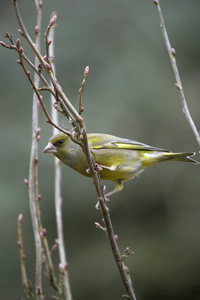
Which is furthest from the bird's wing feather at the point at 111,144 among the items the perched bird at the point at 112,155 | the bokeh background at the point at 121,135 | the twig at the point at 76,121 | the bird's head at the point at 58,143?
the bokeh background at the point at 121,135

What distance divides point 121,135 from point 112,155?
11.0 feet

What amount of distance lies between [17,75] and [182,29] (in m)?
3.51

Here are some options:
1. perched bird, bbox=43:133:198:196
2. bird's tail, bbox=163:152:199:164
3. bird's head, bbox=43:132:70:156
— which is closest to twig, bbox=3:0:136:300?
perched bird, bbox=43:133:198:196

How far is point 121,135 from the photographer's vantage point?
7398 millimetres

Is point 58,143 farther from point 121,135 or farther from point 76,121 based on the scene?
point 121,135

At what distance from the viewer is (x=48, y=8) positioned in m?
8.86

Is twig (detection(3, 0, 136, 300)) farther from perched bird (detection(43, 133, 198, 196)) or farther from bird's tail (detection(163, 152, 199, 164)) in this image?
bird's tail (detection(163, 152, 199, 164))

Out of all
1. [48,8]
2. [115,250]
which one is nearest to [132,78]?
[48,8]

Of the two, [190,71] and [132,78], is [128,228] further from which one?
[190,71]

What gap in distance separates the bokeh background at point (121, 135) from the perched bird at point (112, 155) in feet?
8.78

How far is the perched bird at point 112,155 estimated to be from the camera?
3877 millimetres

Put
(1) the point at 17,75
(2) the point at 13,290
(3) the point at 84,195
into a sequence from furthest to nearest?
(1) the point at 17,75 < (3) the point at 84,195 < (2) the point at 13,290

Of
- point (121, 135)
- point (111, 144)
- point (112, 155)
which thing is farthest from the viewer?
point (121, 135)

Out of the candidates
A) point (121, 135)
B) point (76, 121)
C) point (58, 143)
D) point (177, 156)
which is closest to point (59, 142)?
point (58, 143)
